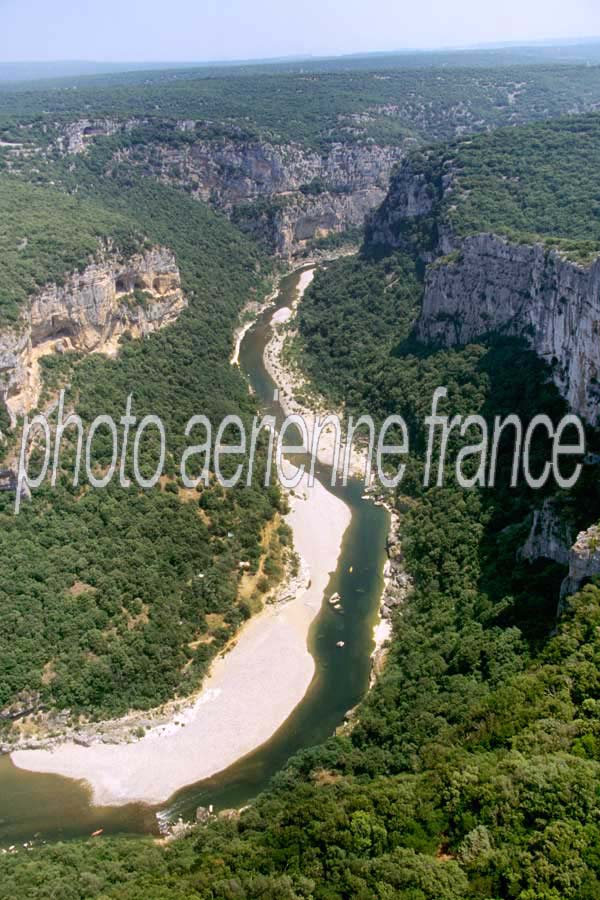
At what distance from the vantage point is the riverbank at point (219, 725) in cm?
3756

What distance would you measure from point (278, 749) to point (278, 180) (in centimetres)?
9755

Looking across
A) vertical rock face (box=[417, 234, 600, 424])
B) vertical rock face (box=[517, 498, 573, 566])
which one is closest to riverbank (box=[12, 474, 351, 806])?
vertical rock face (box=[517, 498, 573, 566])

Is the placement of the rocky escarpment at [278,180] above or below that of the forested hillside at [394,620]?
above

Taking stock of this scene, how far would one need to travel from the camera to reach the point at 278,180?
118 m

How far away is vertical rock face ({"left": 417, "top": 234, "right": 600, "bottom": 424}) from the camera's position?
147 ft

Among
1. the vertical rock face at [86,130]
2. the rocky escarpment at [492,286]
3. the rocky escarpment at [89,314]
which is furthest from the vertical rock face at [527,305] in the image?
the vertical rock face at [86,130]

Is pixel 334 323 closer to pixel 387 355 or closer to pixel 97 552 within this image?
pixel 387 355

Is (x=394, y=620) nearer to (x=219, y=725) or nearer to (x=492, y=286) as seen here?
(x=219, y=725)

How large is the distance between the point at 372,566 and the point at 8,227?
1612 inches

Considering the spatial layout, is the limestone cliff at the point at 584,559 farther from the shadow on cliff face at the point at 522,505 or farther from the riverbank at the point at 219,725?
the riverbank at the point at 219,725

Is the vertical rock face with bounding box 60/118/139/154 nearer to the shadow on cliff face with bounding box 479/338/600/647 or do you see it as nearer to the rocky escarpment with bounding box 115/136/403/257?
the rocky escarpment with bounding box 115/136/403/257

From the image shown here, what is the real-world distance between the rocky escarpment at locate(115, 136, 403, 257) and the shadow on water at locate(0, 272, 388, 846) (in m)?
70.1

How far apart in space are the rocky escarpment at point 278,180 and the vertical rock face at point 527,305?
166ft

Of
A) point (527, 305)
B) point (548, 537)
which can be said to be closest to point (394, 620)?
point (548, 537)
